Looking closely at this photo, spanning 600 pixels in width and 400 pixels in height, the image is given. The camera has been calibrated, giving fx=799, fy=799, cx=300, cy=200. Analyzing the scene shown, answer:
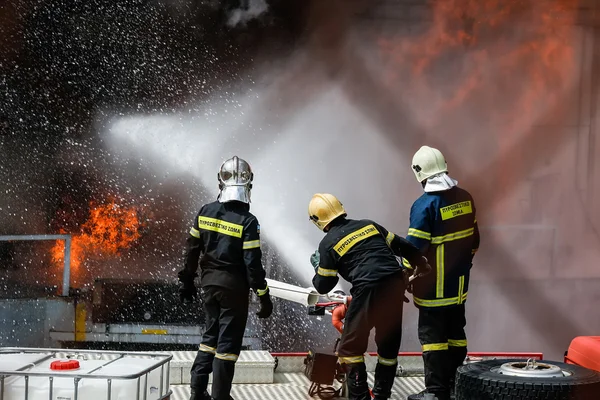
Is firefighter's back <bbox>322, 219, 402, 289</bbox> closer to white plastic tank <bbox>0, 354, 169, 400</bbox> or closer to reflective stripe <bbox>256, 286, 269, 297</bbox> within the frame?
reflective stripe <bbox>256, 286, 269, 297</bbox>

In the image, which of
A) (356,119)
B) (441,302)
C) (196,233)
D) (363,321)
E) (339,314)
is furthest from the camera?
(356,119)

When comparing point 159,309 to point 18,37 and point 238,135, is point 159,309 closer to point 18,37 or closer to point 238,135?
point 238,135

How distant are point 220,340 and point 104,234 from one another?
4685 mm

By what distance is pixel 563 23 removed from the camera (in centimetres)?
932

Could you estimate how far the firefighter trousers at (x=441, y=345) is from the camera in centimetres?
474

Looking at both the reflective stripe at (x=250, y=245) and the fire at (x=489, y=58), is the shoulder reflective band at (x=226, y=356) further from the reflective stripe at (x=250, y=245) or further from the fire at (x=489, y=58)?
the fire at (x=489, y=58)

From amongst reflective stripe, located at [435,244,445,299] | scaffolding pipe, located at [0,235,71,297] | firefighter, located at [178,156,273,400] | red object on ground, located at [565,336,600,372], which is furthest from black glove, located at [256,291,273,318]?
scaffolding pipe, located at [0,235,71,297]

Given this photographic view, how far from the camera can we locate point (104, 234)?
9.23m

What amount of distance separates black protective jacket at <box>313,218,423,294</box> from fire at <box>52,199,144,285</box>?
5002 millimetres

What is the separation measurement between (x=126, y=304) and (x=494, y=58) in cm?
502

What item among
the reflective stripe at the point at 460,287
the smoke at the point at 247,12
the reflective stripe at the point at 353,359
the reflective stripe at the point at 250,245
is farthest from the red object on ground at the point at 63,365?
the smoke at the point at 247,12

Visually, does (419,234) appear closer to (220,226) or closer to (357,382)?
(357,382)

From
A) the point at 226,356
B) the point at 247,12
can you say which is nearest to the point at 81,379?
the point at 226,356

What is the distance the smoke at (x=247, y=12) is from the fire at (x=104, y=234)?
2437 mm
